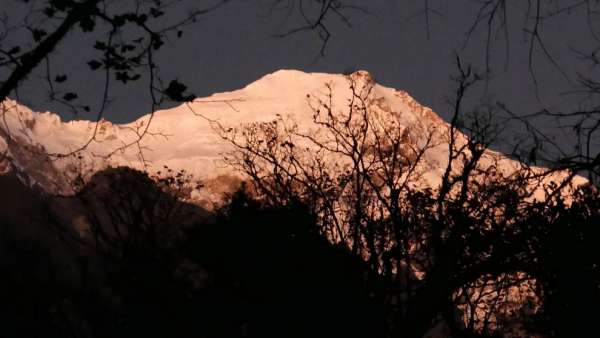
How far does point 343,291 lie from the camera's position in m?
17.5

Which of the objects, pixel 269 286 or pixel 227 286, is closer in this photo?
pixel 269 286

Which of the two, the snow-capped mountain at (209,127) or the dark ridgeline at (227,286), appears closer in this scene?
the dark ridgeline at (227,286)

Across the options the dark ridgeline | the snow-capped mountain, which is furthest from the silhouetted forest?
the snow-capped mountain

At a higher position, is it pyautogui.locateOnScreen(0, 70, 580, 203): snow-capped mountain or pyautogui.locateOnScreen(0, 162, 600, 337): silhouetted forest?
pyautogui.locateOnScreen(0, 70, 580, 203): snow-capped mountain

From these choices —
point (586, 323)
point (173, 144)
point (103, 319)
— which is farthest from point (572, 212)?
point (173, 144)

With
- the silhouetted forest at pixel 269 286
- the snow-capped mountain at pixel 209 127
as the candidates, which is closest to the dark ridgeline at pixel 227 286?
the silhouetted forest at pixel 269 286

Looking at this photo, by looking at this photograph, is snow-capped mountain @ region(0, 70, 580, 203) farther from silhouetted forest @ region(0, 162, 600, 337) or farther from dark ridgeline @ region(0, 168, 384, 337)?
silhouetted forest @ region(0, 162, 600, 337)

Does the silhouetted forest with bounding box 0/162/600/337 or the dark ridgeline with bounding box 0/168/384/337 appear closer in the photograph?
the silhouetted forest with bounding box 0/162/600/337

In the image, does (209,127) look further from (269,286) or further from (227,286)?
(269,286)

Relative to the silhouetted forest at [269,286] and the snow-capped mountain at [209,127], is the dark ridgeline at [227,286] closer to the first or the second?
the silhouetted forest at [269,286]

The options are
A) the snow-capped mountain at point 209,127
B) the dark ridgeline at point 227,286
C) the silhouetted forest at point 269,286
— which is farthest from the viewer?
the snow-capped mountain at point 209,127

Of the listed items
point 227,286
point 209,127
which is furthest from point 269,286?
point 209,127

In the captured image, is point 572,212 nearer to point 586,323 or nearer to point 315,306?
point 586,323

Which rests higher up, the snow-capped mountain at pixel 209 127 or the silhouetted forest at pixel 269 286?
the snow-capped mountain at pixel 209 127
